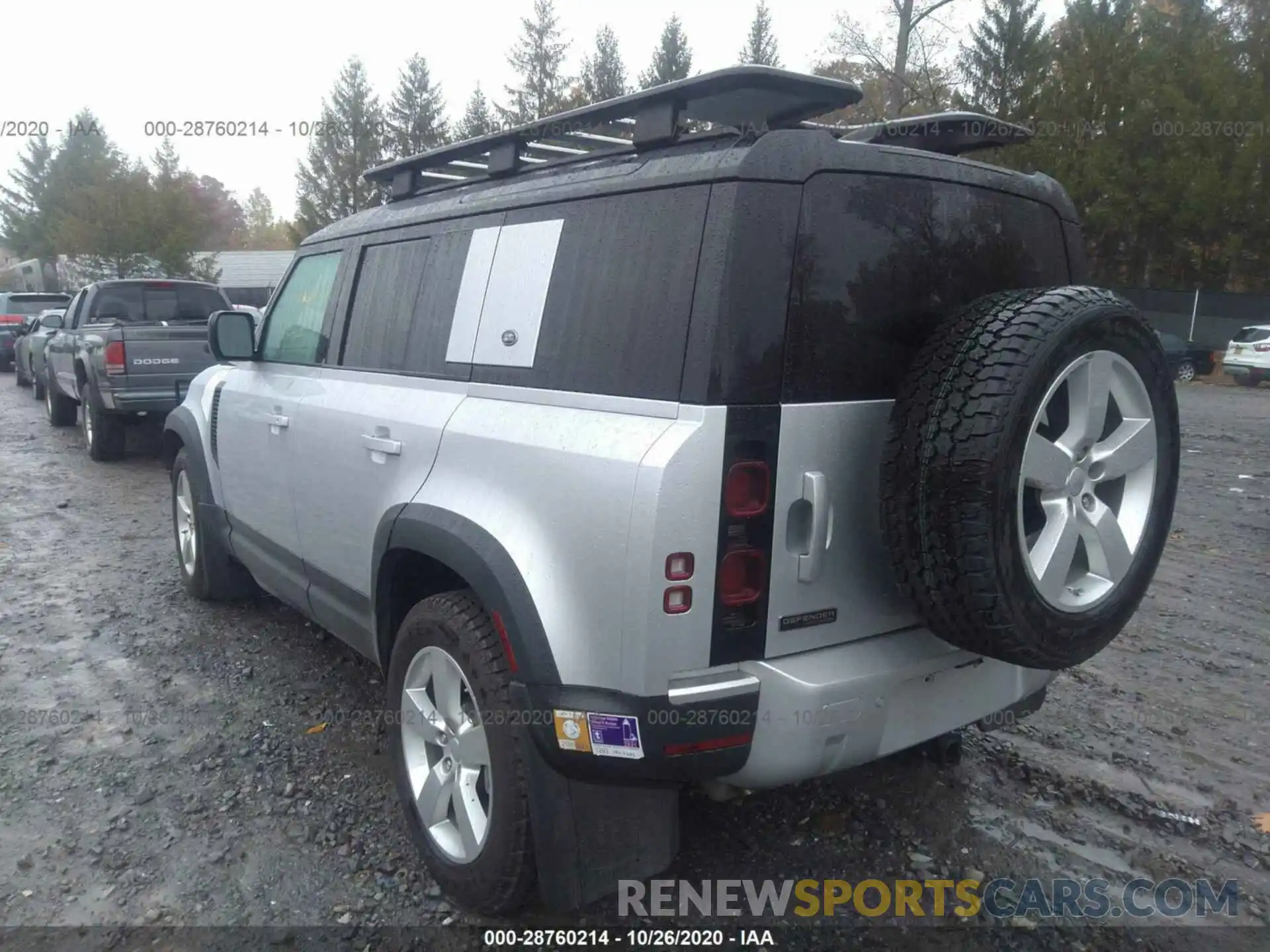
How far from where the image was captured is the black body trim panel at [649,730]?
222 cm

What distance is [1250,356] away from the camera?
21578 mm

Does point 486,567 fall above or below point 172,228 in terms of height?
below

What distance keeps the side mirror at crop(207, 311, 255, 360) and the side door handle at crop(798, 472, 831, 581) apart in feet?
10.1

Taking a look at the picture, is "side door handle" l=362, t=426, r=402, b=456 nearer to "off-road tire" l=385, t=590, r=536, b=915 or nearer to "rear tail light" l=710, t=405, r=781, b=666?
"off-road tire" l=385, t=590, r=536, b=915

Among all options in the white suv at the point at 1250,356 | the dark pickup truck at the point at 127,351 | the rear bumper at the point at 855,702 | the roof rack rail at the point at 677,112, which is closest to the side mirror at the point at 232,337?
the roof rack rail at the point at 677,112

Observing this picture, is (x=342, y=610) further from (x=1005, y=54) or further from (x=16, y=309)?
(x=1005, y=54)

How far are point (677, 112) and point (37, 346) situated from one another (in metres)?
15.0

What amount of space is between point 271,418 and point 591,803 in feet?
7.73

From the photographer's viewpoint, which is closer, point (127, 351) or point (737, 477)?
point (737, 477)

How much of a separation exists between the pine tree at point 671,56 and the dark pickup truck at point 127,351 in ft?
125

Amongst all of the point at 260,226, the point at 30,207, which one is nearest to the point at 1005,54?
the point at 30,207

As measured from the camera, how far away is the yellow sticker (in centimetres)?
228

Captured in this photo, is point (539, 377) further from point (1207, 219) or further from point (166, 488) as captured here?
point (1207, 219)

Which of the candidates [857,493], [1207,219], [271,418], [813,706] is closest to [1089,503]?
[857,493]
